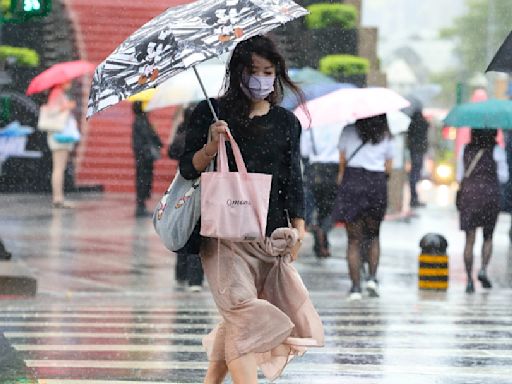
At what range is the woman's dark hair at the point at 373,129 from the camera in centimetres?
1452

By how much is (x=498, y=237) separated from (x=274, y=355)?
16.6m

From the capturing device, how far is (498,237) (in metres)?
23.5

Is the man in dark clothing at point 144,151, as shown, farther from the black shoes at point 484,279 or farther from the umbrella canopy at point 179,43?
the umbrella canopy at point 179,43

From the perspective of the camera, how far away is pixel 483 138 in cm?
1553

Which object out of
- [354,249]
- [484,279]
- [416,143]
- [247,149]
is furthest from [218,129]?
[416,143]

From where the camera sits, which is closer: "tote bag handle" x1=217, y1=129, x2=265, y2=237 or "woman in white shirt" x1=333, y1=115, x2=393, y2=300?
"tote bag handle" x1=217, y1=129, x2=265, y2=237

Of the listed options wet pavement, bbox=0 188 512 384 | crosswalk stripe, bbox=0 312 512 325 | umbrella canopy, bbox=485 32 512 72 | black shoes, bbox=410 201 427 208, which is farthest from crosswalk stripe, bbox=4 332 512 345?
black shoes, bbox=410 201 427 208

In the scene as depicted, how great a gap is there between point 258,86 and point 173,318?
19.1ft

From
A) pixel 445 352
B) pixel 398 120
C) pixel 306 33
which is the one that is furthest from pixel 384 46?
pixel 445 352

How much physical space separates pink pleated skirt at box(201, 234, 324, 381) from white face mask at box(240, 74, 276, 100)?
63cm

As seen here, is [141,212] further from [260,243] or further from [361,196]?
[260,243]

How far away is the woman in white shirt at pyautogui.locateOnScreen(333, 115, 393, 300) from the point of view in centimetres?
1452

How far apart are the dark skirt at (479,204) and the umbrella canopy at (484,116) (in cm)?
58

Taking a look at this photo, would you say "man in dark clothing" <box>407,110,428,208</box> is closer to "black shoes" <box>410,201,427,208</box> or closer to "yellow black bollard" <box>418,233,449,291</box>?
"black shoes" <box>410,201,427,208</box>
